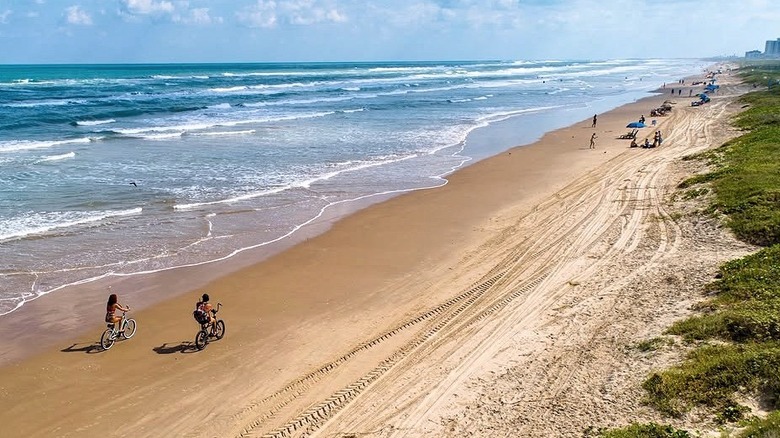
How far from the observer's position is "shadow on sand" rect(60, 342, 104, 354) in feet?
36.4

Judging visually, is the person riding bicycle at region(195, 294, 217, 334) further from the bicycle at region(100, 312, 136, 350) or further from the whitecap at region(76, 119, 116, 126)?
the whitecap at region(76, 119, 116, 126)

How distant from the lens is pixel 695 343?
9.36 meters

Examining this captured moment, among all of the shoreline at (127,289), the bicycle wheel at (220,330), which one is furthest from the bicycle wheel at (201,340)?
the shoreline at (127,289)

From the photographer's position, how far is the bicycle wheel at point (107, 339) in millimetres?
11133

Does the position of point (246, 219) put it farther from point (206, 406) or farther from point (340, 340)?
point (206, 406)

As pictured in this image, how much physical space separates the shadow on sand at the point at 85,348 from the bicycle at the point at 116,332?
0.11m

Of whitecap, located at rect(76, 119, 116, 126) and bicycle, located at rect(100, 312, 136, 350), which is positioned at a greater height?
whitecap, located at rect(76, 119, 116, 126)

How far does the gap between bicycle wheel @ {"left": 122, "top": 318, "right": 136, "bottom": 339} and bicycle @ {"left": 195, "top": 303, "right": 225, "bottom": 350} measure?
1.33 m

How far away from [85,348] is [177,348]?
69.9 inches

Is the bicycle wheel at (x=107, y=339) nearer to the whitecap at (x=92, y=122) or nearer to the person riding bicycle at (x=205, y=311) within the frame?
the person riding bicycle at (x=205, y=311)

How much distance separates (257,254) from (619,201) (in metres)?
12.7

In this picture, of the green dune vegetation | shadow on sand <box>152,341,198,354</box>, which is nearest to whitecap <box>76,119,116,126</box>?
shadow on sand <box>152,341,198,354</box>

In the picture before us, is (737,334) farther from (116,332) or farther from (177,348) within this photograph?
(116,332)


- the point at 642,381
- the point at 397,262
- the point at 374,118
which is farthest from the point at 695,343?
the point at 374,118
